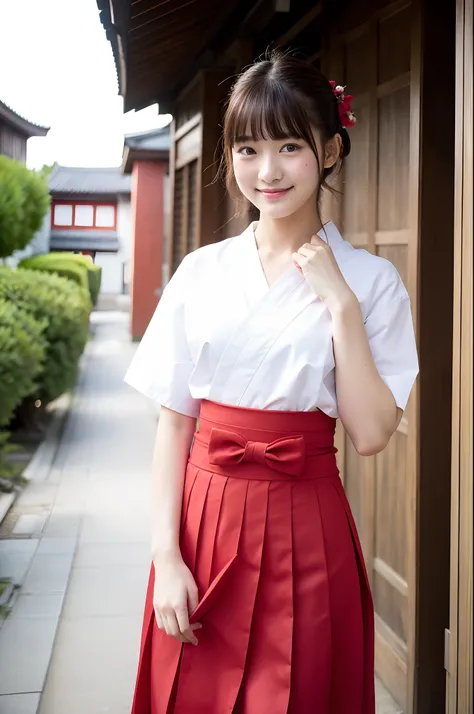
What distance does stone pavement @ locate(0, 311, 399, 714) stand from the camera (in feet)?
10.6

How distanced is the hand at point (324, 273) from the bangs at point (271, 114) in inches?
8.0

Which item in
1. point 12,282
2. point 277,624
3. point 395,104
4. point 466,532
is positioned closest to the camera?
point 277,624

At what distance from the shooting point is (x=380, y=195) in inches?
123

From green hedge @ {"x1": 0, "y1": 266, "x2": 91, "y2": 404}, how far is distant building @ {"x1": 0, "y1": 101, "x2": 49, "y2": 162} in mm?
12286

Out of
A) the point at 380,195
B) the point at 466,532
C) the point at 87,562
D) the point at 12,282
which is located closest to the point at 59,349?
the point at 12,282

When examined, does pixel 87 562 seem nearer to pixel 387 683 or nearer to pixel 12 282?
pixel 387 683

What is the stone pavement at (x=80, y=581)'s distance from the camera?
323cm

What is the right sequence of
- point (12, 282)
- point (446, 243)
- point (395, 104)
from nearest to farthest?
1. point (446, 243)
2. point (395, 104)
3. point (12, 282)

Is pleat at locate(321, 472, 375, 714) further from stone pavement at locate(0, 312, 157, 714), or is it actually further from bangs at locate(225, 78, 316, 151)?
stone pavement at locate(0, 312, 157, 714)

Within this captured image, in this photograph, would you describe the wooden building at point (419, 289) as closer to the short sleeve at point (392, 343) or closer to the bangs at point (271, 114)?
the short sleeve at point (392, 343)

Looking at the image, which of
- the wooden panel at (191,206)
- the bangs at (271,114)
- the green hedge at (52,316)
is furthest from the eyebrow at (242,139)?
the green hedge at (52,316)

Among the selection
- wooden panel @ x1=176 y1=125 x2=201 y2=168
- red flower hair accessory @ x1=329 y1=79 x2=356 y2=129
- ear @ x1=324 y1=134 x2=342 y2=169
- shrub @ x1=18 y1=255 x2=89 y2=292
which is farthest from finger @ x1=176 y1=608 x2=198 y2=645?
shrub @ x1=18 y1=255 x2=89 y2=292

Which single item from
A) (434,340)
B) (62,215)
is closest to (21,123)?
(62,215)

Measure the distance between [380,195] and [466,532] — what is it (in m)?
1.48
